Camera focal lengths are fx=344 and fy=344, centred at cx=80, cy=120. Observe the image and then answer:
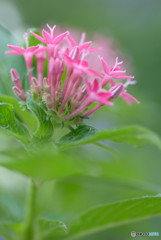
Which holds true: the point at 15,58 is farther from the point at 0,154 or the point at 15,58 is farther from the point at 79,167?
the point at 79,167

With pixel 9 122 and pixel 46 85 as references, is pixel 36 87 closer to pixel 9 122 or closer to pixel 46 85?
pixel 46 85

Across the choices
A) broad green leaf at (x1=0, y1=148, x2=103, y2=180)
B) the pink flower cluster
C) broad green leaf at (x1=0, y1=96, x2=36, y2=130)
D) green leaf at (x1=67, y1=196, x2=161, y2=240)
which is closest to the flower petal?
the pink flower cluster

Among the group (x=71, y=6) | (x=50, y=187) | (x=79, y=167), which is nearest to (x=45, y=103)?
(x=79, y=167)

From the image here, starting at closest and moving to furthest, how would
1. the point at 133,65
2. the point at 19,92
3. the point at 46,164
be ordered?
1. the point at 46,164
2. the point at 19,92
3. the point at 133,65

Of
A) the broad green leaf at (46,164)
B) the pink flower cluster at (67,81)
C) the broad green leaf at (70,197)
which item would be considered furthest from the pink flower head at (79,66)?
the broad green leaf at (70,197)

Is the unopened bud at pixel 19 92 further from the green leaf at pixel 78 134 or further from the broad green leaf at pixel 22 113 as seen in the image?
the green leaf at pixel 78 134

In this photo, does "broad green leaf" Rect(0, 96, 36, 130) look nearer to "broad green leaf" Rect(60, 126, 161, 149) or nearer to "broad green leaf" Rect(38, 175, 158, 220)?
"broad green leaf" Rect(60, 126, 161, 149)

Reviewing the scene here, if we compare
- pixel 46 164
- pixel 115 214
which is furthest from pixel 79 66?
pixel 115 214
